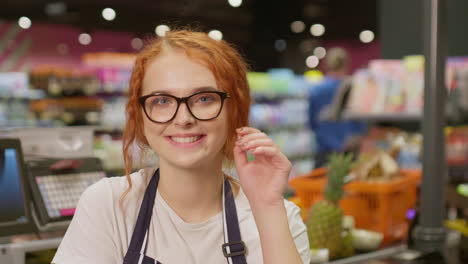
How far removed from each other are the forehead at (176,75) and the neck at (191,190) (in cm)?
21

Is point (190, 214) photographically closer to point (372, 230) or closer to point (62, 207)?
point (62, 207)

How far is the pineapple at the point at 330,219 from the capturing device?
2547mm

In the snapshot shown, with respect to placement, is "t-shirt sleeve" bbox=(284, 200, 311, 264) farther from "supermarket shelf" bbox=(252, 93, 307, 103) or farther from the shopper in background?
"supermarket shelf" bbox=(252, 93, 307, 103)

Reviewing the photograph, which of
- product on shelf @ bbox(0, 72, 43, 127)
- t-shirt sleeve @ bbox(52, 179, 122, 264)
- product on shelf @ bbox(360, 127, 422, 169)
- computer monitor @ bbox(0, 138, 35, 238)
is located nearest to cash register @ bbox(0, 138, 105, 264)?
computer monitor @ bbox(0, 138, 35, 238)

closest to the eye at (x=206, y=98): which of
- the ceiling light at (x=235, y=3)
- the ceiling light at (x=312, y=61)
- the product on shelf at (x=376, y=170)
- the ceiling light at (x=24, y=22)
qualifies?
the product on shelf at (x=376, y=170)

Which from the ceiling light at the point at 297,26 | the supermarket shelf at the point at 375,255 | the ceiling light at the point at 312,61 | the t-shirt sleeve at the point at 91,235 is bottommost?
the supermarket shelf at the point at 375,255

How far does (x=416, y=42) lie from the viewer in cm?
611

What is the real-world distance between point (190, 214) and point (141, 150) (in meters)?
0.26

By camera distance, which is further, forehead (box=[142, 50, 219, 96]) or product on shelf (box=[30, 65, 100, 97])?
product on shelf (box=[30, 65, 100, 97])

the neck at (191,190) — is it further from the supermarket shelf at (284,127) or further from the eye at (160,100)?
the supermarket shelf at (284,127)

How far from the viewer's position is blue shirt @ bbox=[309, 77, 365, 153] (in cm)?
642

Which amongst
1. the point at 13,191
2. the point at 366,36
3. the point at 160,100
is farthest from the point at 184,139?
the point at 366,36

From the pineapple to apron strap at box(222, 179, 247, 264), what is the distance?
0.85 m

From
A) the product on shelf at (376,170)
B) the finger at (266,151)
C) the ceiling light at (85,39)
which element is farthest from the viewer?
the ceiling light at (85,39)
